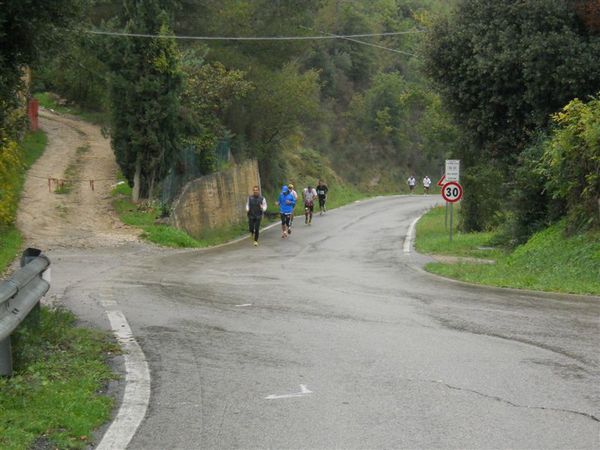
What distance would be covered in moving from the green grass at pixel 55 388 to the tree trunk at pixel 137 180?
17.7 metres

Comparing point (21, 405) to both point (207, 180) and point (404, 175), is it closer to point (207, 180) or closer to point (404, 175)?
point (207, 180)

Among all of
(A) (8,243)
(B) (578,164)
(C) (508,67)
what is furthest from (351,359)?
(C) (508,67)

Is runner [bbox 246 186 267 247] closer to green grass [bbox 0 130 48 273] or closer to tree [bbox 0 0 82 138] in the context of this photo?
green grass [bbox 0 130 48 273]

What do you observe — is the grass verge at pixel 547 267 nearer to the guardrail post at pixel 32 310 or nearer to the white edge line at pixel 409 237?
the white edge line at pixel 409 237

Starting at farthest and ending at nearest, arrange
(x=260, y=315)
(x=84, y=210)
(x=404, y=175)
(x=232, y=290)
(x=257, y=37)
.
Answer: (x=404, y=175), (x=257, y=37), (x=84, y=210), (x=232, y=290), (x=260, y=315)

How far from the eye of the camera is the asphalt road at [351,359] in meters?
5.78

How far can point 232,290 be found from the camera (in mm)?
13406

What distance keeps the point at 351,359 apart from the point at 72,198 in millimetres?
20299

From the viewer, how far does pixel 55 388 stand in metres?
6.70

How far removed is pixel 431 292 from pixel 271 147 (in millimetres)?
32062

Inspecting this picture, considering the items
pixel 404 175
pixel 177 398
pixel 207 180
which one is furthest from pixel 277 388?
pixel 404 175

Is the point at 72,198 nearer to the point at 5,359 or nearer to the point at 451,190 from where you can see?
the point at 451,190

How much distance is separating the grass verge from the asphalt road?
1.02 metres

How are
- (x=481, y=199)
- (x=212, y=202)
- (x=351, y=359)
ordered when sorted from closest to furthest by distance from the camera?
(x=351, y=359) < (x=212, y=202) < (x=481, y=199)
